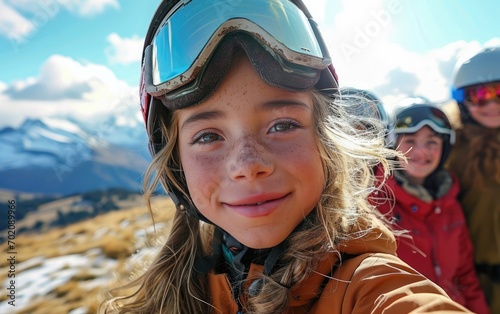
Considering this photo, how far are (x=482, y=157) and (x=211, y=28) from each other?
11.3ft

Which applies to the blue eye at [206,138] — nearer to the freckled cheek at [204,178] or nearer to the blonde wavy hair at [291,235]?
the freckled cheek at [204,178]

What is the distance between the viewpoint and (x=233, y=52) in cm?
152

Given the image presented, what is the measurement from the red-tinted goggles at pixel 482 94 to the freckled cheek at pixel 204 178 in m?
3.78

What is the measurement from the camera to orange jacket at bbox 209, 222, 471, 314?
1087 mm

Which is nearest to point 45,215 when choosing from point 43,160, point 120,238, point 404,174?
point 43,160

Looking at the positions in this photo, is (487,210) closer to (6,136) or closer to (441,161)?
(441,161)

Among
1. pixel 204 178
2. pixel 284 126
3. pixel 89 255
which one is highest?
pixel 284 126

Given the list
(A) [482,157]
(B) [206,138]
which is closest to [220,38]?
(B) [206,138]

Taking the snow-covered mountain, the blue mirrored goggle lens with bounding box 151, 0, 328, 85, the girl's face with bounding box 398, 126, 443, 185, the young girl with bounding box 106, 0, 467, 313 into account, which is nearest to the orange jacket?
the young girl with bounding box 106, 0, 467, 313

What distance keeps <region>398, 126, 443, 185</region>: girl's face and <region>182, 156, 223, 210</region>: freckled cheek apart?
2521mm

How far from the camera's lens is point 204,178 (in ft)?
5.03

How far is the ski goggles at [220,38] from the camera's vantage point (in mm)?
1527

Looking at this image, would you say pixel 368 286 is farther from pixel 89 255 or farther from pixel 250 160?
pixel 89 255

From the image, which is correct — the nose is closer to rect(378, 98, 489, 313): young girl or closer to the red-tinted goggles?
rect(378, 98, 489, 313): young girl
